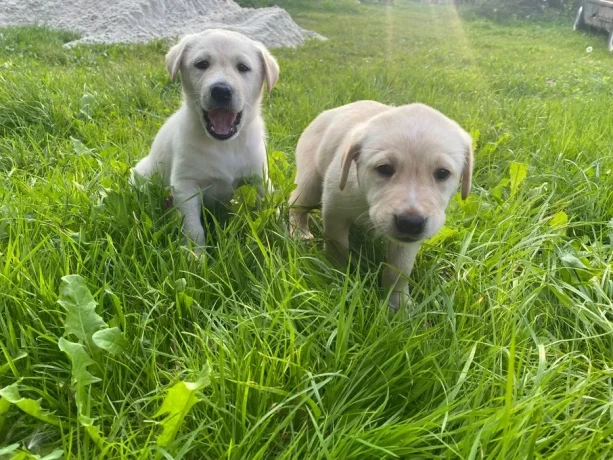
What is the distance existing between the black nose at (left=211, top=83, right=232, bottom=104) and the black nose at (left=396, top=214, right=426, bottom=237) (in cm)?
131

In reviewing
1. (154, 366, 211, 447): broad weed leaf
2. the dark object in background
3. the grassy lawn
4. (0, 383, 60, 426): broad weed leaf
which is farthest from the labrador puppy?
the dark object in background

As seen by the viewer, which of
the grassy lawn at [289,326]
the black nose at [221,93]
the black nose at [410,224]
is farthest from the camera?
the black nose at [221,93]

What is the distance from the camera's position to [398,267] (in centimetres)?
238

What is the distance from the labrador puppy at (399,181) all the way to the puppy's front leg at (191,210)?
0.55 meters

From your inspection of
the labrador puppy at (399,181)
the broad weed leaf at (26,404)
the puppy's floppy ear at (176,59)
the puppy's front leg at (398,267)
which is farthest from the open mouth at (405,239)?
the puppy's floppy ear at (176,59)

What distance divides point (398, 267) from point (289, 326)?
35.5 inches

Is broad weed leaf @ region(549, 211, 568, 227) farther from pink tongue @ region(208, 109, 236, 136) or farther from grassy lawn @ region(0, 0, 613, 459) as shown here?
pink tongue @ region(208, 109, 236, 136)

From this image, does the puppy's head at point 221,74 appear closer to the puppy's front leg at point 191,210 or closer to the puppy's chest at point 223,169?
the puppy's chest at point 223,169

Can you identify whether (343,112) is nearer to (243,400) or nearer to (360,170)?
(360,170)

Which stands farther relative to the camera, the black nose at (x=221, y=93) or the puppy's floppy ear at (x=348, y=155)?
the black nose at (x=221, y=93)

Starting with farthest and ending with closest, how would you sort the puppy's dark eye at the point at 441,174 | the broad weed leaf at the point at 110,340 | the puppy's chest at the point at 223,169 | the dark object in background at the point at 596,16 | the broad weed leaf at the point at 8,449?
the dark object in background at the point at 596,16
the puppy's chest at the point at 223,169
the puppy's dark eye at the point at 441,174
the broad weed leaf at the point at 110,340
the broad weed leaf at the point at 8,449

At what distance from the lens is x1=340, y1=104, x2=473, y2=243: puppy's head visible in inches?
78.8

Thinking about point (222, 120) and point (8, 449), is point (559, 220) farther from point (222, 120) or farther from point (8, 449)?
point (8, 449)

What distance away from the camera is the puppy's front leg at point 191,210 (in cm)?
253
